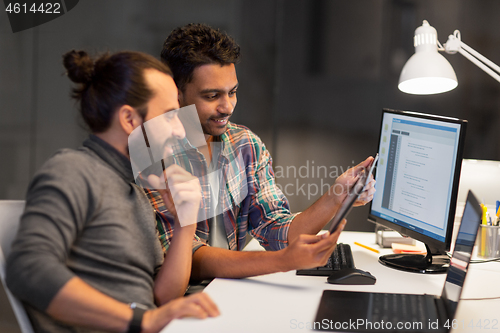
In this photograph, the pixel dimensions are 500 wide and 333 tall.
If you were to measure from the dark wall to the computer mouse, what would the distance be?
5.05 ft

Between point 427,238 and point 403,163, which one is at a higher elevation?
Result: point 403,163

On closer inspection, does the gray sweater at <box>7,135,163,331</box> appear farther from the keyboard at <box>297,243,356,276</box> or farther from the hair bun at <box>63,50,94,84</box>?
the keyboard at <box>297,243,356,276</box>

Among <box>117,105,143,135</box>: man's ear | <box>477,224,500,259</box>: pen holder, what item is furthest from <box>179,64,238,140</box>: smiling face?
<box>477,224,500,259</box>: pen holder

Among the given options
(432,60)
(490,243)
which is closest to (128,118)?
(432,60)

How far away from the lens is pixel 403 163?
1.38 metres

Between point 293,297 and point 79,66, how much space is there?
2.36ft

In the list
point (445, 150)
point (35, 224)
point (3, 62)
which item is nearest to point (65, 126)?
point (3, 62)

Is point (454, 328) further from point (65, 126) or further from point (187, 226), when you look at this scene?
point (65, 126)

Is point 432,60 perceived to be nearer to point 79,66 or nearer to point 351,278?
→ point 351,278

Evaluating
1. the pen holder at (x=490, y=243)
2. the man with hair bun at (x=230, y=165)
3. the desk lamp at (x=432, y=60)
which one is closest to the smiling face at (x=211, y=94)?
the man with hair bun at (x=230, y=165)

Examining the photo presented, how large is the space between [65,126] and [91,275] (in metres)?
1.33

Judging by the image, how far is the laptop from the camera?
85 cm

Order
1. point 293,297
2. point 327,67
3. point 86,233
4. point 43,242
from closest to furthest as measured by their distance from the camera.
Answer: point 43,242 < point 86,233 < point 293,297 < point 327,67

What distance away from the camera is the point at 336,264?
1268 mm
